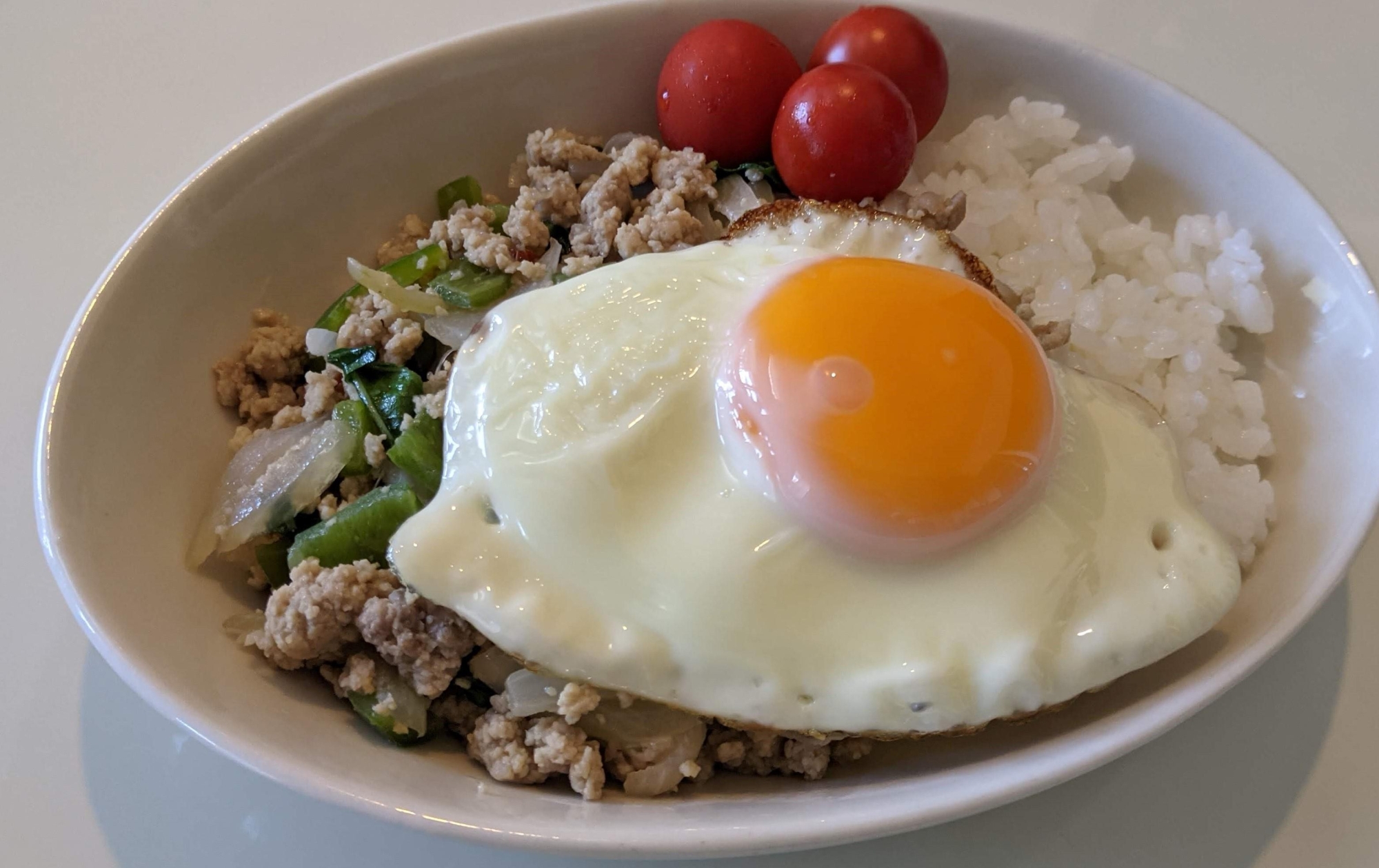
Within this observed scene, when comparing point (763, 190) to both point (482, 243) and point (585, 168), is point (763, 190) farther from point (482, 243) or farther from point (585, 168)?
point (482, 243)

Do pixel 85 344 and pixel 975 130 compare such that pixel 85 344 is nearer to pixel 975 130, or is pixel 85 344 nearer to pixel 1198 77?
pixel 975 130

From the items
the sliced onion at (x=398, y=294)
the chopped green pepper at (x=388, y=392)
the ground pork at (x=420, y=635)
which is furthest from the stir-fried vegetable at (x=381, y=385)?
the ground pork at (x=420, y=635)

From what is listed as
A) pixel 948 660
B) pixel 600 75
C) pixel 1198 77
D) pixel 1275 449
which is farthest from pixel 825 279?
pixel 1198 77

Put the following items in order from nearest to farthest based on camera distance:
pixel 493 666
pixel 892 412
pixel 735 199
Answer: pixel 892 412
pixel 493 666
pixel 735 199

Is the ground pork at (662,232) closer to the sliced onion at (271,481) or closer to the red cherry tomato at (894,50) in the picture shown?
the red cherry tomato at (894,50)

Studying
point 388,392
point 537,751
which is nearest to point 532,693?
point 537,751

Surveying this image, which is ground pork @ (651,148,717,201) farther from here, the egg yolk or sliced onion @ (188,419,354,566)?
sliced onion @ (188,419,354,566)
